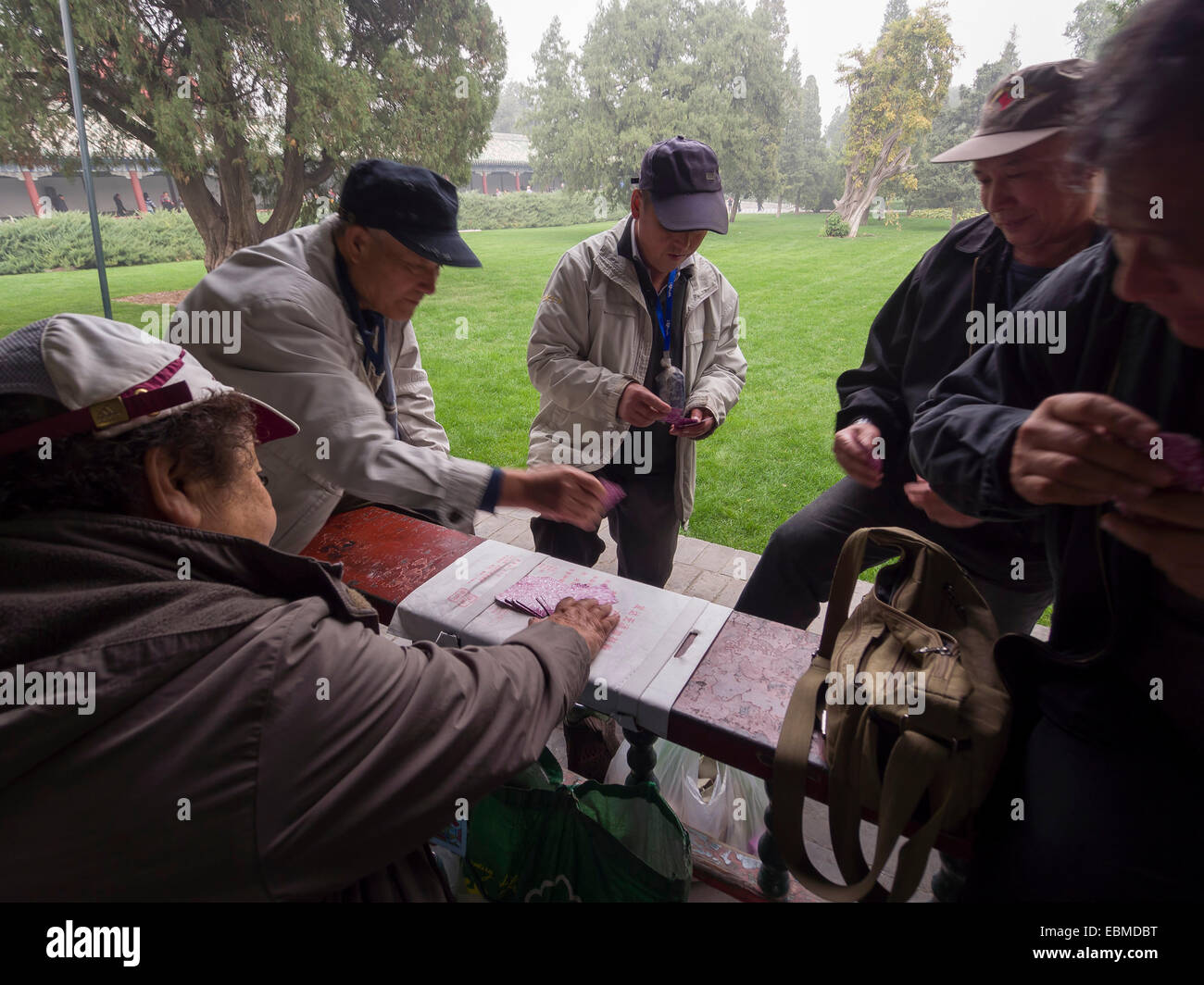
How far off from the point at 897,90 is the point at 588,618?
15.1 meters

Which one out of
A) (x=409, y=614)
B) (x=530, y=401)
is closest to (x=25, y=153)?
(x=530, y=401)

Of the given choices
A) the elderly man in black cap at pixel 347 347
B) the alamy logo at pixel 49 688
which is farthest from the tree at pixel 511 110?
the alamy logo at pixel 49 688

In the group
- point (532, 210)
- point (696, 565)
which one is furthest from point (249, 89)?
point (532, 210)

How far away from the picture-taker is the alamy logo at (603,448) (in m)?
2.77

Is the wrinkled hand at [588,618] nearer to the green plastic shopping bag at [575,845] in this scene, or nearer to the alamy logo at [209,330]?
the green plastic shopping bag at [575,845]

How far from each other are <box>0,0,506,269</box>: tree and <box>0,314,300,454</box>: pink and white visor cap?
1002 cm

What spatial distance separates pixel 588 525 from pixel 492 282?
12.9 metres

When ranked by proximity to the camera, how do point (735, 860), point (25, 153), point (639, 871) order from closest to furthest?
1. point (639, 871)
2. point (735, 860)
3. point (25, 153)

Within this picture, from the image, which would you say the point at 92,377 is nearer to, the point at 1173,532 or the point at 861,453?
the point at 1173,532

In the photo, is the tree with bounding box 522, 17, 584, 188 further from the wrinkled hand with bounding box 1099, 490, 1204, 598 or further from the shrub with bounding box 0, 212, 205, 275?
the wrinkled hand with bounding box 1099, 490, 1204, 598

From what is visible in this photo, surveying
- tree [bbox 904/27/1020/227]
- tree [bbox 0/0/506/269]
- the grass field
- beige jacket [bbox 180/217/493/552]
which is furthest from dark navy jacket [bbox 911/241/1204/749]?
tree [bbox 904/27/1020/227]

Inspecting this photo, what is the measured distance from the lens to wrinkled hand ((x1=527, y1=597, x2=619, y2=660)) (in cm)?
158
